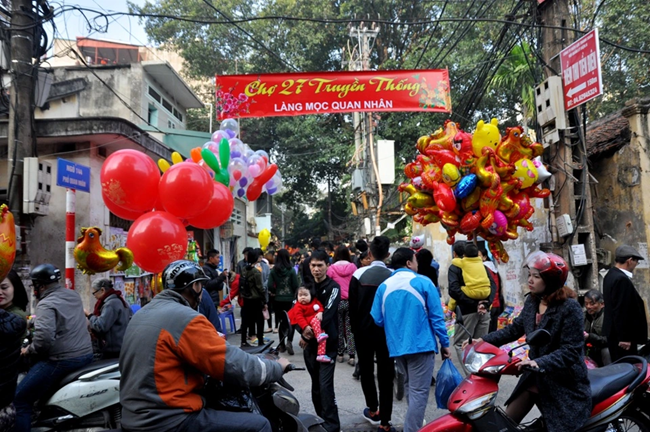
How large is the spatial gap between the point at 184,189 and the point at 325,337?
226cm

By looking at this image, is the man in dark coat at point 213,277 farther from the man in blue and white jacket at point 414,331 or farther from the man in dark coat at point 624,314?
the man in dark coat at point 624,314

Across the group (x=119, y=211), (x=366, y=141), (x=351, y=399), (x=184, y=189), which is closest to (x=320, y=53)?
(x=366, y=141)

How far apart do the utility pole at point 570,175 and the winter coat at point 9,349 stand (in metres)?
6.46

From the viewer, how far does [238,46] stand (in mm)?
23953

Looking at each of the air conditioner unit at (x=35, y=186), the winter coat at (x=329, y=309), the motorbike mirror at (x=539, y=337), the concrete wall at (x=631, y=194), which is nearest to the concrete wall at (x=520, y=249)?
the concrete wall at (x=631, y=194)

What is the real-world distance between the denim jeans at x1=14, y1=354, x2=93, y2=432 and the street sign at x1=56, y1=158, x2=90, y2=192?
8.47 feet

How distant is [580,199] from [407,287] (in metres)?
4.05

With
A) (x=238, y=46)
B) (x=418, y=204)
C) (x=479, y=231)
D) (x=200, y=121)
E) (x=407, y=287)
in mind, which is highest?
(x=238, y=46)

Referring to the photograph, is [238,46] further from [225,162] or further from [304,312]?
[304,312]

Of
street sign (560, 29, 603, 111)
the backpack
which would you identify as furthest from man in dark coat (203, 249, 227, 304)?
street sign (560, 29, 603, 111)

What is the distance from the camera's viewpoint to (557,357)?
311 centimetres

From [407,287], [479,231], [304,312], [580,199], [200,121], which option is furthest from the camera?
[200,121]

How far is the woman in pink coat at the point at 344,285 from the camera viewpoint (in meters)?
6.99

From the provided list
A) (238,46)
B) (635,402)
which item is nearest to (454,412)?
(635,402)
